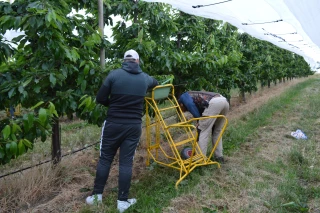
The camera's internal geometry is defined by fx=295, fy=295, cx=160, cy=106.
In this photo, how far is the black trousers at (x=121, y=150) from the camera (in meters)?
3.18

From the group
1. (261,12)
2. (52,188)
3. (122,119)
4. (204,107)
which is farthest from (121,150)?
(261,12)

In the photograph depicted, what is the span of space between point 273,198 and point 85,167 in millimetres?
2605

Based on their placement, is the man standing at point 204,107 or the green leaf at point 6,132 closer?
the green leaf at point 6,132

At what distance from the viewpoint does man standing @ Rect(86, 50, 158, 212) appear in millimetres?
3133

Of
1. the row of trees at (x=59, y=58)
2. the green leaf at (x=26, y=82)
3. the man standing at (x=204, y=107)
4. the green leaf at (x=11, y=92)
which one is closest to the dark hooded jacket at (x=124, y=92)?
the row of trees at (x=59, y=58)

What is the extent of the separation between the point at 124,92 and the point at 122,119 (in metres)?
0.29

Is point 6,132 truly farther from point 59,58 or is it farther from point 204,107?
point 204,107

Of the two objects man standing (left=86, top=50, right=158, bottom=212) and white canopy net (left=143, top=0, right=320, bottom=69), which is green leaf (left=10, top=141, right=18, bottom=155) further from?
white canopy net (left=143, top=0, right=320, bottom=69)

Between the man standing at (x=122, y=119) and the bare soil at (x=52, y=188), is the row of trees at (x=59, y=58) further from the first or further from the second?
the bare soil at (x=52, y=188)

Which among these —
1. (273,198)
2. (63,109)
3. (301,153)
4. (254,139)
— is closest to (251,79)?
(254,139)

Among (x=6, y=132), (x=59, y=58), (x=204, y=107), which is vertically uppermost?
(x=59, y=58)

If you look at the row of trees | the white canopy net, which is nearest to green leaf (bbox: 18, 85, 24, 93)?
the row of trees

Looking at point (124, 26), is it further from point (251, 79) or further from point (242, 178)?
point (251, 79)

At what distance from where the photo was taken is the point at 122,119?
3.18 m
